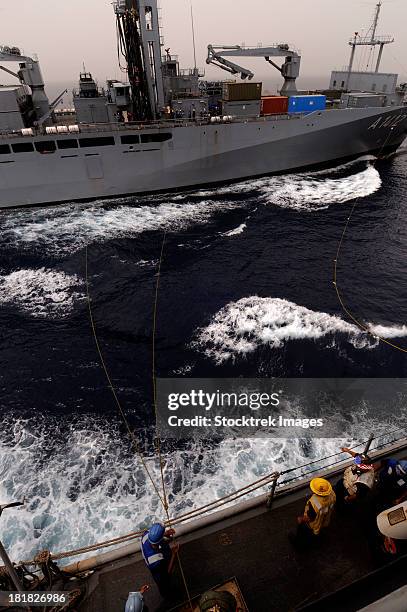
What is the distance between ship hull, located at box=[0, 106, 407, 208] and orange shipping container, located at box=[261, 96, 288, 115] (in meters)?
2.19

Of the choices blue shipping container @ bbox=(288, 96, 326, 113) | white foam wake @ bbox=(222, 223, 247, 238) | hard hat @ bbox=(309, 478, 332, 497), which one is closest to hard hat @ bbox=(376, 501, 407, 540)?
hard hat @ bbox=(309, 478, 332, 497)

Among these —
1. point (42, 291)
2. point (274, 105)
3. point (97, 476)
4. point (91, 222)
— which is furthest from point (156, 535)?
point (274, 105)

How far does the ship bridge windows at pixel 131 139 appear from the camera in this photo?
1048 inches

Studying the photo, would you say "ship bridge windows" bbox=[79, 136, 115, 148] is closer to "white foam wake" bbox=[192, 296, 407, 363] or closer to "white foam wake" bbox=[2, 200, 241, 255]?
"white foam wake" bbox=[2, 200, 241, 255]

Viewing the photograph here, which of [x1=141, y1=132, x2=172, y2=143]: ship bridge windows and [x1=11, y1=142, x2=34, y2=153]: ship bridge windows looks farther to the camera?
[x1=141, y1=132, x2=172, y2=143]: ship bridge windows

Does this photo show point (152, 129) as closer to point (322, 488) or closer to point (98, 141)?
point (98, 141)

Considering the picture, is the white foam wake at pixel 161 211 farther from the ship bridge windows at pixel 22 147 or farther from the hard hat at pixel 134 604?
the hard hat at pixel 134 604

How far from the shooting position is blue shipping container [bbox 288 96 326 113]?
2853 centimetres

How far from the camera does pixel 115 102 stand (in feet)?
94.1

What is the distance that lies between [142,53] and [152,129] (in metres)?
6.92

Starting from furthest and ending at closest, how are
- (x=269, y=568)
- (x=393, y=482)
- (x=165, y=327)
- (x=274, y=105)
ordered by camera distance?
(x=274, y=105), (x=165, y=327), (x=393, y=482), (x=269, y=568)

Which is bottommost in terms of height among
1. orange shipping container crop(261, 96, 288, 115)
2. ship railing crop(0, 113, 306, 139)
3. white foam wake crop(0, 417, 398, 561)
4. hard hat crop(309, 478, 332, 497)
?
white foam wake crop(0, 417, 398, 561)

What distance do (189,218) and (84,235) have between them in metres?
7.83

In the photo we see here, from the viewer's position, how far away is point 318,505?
4.65 metres
